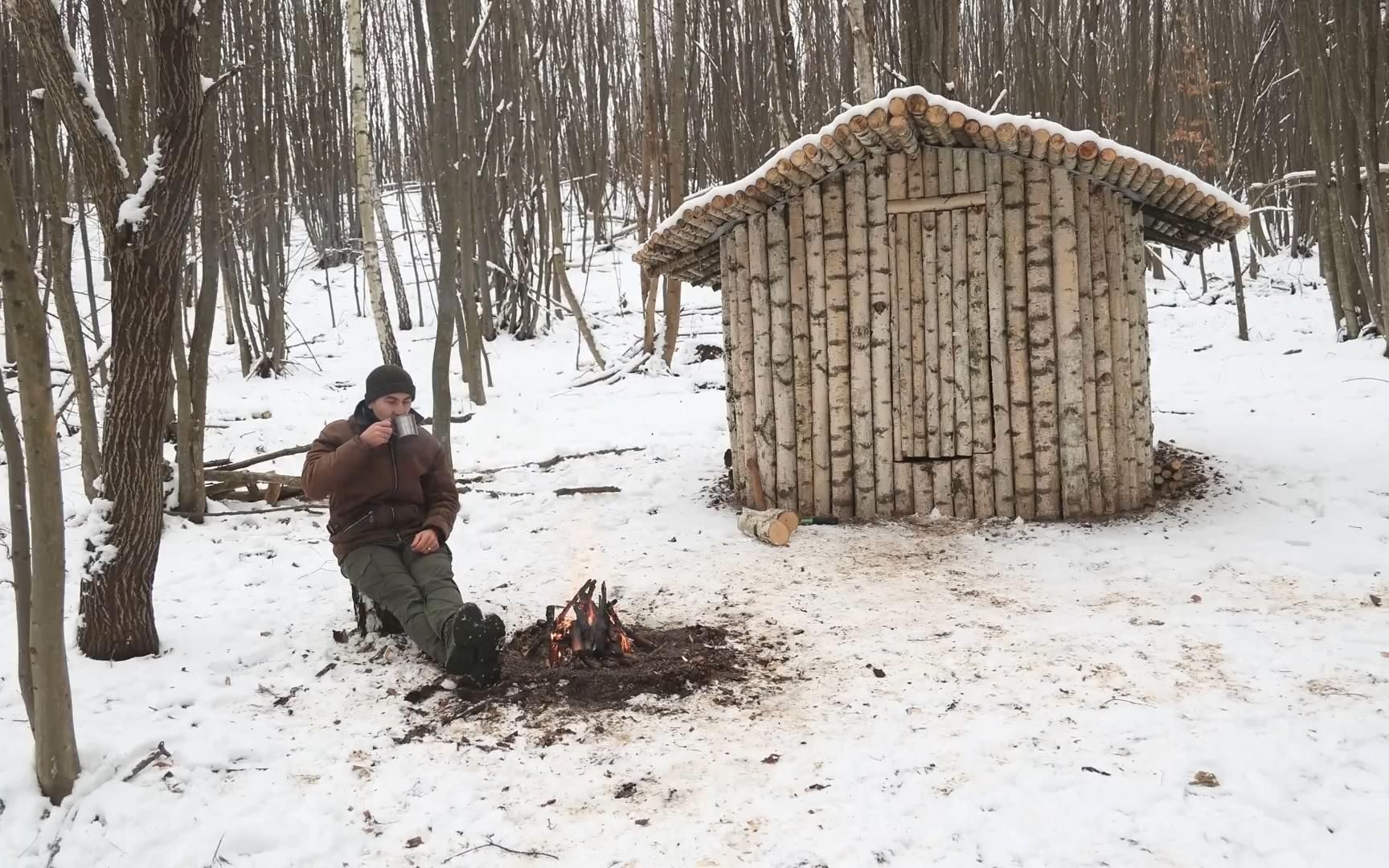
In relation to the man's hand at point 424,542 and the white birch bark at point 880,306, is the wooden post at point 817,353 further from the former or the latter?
the man's hand at point 424,542

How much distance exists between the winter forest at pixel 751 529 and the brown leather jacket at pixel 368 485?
0.02 metres

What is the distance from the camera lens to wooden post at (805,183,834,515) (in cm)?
650

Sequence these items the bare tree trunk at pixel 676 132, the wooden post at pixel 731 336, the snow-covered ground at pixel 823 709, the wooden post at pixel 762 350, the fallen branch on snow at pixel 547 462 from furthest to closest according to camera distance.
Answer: the bare tree trunk at pixel 676 132 < the fallen branch on snow at pixel 547 462 < the wooden post at pixel 731 336 < the wooden post at pixel 762 350 < the snow-covered ground at pixel 823 709

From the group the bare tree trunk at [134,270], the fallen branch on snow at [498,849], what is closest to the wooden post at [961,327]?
the fallen branch on snow at [498,849]

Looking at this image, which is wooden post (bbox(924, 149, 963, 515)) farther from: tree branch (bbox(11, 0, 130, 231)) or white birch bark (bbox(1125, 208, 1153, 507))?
tree branch (bbox(11, 0, 130, 231))

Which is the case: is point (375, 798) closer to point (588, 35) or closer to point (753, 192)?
point (753, 192)

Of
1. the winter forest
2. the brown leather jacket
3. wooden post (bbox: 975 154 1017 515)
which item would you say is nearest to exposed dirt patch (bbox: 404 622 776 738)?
the winter forest

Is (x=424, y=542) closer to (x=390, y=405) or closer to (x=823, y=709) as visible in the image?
(x=390, y=405)

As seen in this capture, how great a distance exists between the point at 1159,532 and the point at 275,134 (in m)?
14.5

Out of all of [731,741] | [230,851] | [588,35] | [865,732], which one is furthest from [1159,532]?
[588,35]

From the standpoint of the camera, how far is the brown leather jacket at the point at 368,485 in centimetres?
432

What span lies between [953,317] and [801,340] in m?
1.06

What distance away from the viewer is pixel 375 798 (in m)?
3.10

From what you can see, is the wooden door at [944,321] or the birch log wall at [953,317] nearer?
the birch log wall at [953,317]
